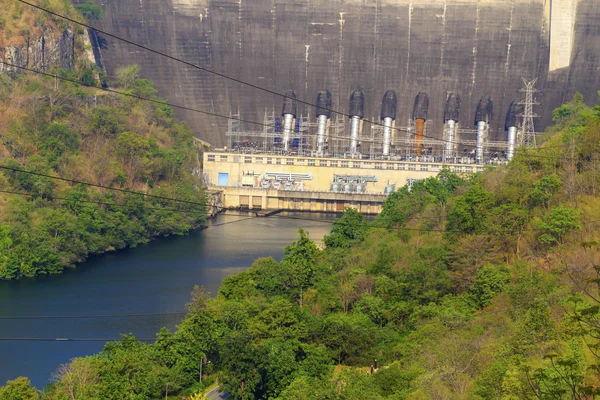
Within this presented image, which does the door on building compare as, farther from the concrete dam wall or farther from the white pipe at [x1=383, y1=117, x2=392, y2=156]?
the white pipe at [x1=383, y1=117, x2=392, y2=156]

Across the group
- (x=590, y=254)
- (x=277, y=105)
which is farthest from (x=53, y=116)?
(x=590, y=254)

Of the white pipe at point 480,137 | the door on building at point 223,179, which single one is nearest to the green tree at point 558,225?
the door on building at point 223,179

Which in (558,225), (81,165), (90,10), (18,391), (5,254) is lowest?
(18,391)

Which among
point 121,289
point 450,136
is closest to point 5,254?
point 121,289

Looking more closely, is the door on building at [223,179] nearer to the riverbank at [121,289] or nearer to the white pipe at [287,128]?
the white pipe at [287,128]

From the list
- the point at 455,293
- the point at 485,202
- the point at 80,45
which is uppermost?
the point at 80,45

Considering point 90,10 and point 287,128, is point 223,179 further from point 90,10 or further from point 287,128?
point 90,10

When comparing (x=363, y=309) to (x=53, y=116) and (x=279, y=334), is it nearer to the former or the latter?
(x=279, y=334)
